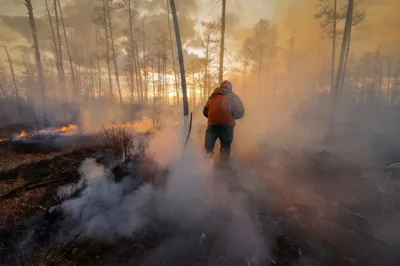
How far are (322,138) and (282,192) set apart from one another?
888 cm

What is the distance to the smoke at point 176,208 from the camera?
3.54 meters

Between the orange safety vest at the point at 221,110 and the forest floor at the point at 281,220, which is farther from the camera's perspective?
the orange safety vest at the point at 221,110

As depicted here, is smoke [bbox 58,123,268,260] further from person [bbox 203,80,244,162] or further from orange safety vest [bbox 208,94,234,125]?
orange safety vest [bbox 208,94,234,125]

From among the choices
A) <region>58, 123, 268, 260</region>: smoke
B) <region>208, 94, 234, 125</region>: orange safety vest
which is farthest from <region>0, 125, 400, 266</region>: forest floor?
<region>208, 94, 234, 125</region>: orange safety vest

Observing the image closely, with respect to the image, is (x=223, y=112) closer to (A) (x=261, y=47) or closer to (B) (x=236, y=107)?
(B) (x=236, y=107)

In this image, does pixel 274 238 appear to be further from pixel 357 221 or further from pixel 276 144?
pixel 276 144

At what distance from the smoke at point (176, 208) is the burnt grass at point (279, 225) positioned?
0.61 feet

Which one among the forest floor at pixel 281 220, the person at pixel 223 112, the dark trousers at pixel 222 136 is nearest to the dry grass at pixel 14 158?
the forest floor at pixel 281 220

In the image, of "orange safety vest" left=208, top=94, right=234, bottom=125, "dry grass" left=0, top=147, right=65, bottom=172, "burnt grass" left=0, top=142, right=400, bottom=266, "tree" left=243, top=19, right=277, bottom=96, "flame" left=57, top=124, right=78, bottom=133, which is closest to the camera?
"burnt grass" left=0, top=142, right=400, bottom=266

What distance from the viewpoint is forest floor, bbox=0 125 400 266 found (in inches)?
121

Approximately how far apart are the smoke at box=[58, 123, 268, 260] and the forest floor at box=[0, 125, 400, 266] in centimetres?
19

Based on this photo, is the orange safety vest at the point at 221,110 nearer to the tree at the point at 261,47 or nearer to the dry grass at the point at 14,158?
the dry grass at the point at 14,158

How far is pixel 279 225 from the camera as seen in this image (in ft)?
12.5

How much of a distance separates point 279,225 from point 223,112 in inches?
102
